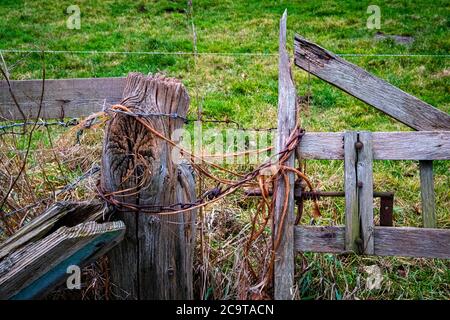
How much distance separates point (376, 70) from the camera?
7.82 metres

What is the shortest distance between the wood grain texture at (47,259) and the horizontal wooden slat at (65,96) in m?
1.67

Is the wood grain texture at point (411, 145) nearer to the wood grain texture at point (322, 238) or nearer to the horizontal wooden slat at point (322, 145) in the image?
the horizontal wooden slat at point (322, 145)

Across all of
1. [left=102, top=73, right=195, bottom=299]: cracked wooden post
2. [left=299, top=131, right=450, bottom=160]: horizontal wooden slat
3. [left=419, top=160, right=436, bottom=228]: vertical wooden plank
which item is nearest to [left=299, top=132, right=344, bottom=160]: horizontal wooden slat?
[left=299, top=131, right=450, bottom=160]: horizontal wooden slat

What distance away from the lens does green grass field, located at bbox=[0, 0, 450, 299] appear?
3.49 m

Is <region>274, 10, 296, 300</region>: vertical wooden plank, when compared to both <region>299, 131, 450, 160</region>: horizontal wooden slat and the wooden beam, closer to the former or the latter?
<region>299, 131, 450, 160</region>: horizontal wooden slat

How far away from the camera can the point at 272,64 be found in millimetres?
8250

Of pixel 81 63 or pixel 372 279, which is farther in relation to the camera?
Result: pixel 81 63

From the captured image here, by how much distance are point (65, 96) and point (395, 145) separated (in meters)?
2.51

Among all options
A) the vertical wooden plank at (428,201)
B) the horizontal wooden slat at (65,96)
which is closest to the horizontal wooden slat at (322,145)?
the vertical wooden plank at (428,201)

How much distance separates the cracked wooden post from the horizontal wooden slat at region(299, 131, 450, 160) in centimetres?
73

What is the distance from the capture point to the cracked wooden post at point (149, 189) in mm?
2439

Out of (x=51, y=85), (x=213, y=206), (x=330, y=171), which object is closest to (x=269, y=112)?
(x=330, y=171)
